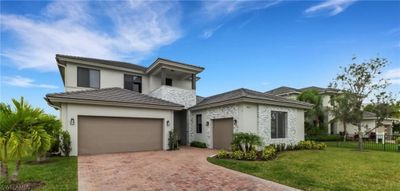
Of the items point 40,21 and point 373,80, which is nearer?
point 40,21

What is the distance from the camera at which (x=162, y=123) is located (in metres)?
17.0

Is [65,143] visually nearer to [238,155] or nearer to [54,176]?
[54,176]

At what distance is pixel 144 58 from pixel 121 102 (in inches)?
422

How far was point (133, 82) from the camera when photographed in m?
21.4

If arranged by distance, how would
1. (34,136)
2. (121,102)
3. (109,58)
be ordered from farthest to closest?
1. (109,58)
2. (121,102)
3. (34,136)

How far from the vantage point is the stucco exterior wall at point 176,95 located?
19.1 m

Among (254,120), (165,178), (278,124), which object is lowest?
(165,178)

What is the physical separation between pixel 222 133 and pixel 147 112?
17.9 ft

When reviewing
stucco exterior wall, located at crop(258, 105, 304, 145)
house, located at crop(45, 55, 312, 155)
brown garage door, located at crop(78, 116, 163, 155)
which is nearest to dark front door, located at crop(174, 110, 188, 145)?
house, located at crop(45, 55, 312, 155)

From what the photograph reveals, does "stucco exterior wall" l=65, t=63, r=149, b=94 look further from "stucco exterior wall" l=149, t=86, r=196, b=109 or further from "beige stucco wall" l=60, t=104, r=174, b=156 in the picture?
"beige stucco wall" l=60, t=104, r=174, b=156

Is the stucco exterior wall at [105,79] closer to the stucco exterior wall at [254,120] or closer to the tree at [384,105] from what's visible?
the stucco exterior wall at [254,120]

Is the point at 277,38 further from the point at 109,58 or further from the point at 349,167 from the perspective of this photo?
the point at 109,58

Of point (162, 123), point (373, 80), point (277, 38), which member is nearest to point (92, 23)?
point (162, 123)

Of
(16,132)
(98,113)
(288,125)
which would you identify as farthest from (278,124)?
(16,132)
